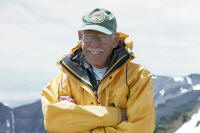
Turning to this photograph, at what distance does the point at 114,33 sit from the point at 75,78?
35.1 inches

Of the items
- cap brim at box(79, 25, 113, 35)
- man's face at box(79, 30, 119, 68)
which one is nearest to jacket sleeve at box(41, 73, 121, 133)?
man's face at box(79, 30, 119, 68)

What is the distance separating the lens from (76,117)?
14.0 ft

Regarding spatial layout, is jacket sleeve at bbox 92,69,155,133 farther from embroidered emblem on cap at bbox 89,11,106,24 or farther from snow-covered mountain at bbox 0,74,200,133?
snow-covered mountain at bbox 0,74,200,133

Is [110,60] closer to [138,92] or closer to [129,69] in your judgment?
[129,69]

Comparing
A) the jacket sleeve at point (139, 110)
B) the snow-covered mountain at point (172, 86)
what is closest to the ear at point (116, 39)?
the jacket sleeve at point (139, 110)

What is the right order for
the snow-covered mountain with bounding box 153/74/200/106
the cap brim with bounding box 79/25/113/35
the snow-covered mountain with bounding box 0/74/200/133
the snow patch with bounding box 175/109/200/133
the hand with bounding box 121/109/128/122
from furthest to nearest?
the snow-covered mountain with bounding box 153/74/200/106
the snow-covered mountain with bounding box 0/74/200/133
the snow patch with bounding box 175/109/200/133
the hand with bounding box 121/109/128/122
the cap brim with bounding box 79/25/113/35

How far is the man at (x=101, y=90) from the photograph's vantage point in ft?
14.0

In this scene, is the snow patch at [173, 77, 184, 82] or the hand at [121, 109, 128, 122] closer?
the hand at [121, 109, 128, 122]

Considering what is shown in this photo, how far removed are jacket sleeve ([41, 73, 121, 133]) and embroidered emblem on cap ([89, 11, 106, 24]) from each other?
1.20 m

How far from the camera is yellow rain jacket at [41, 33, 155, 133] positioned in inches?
168

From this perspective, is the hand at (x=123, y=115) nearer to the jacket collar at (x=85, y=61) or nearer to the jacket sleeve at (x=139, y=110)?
the jacket sleeve at (x=139, y=110)

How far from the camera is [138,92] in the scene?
4.39 m

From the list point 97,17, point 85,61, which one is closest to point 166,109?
point 85,61

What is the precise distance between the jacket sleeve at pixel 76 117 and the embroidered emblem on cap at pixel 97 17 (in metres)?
1.20
